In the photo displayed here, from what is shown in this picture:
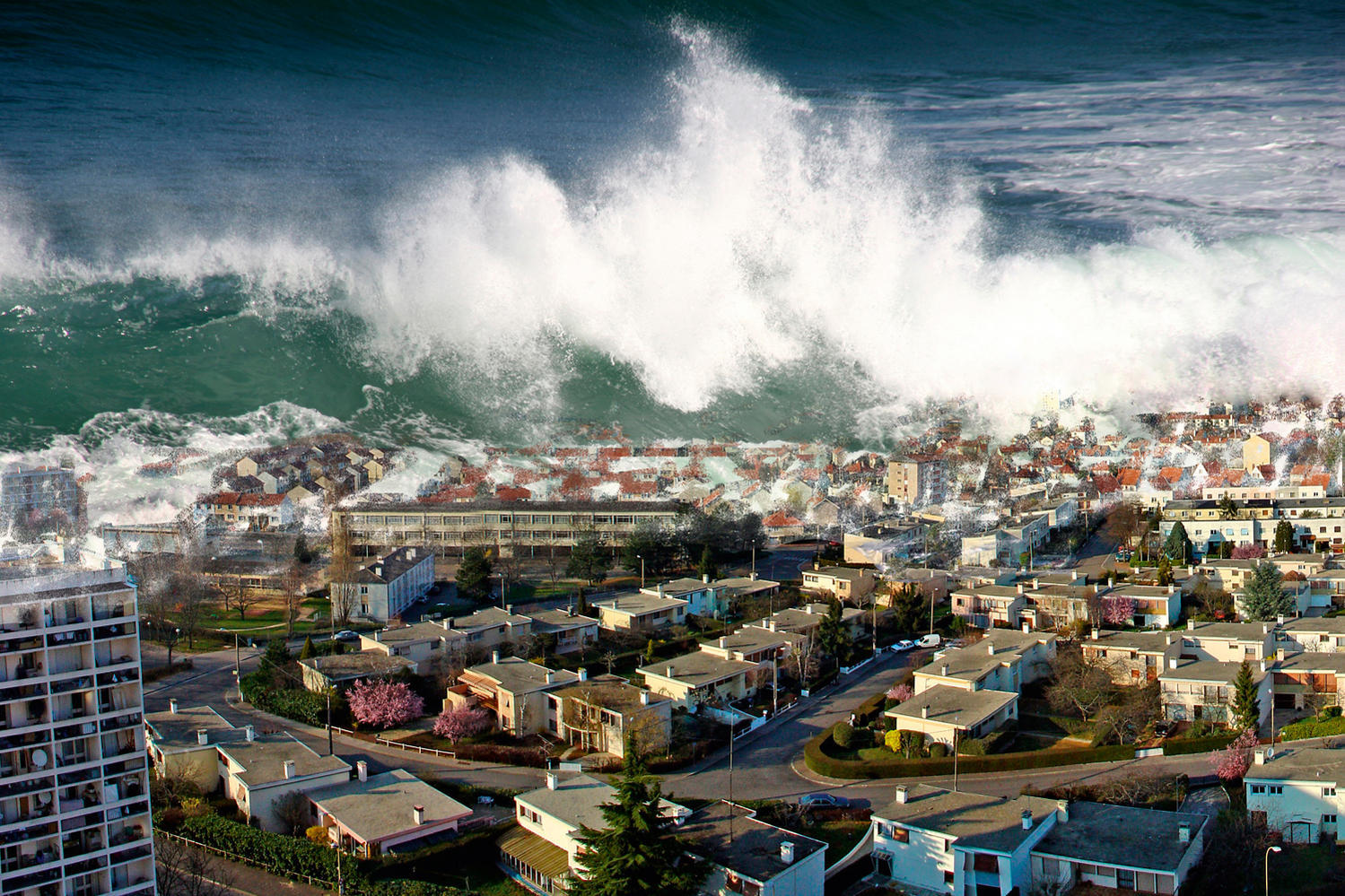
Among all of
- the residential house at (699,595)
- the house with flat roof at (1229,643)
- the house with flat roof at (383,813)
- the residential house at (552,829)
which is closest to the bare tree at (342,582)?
the residential house at (699,595)

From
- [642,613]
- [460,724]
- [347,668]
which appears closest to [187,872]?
[460,724]

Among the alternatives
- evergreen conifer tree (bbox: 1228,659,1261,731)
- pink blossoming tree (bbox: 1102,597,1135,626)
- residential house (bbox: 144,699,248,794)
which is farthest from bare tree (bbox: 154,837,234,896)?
pink blossoming tree (bbox: 1102,597,1135,626)

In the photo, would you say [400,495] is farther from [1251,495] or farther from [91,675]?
[1251,495]

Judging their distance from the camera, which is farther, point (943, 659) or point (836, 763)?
point (943, 659)

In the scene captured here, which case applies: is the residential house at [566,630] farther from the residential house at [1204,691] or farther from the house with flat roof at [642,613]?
the residential house at [1204,691]

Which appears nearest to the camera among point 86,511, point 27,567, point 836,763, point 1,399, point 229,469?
point 27,567

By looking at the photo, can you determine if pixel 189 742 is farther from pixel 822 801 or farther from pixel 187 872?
pixel 822 801

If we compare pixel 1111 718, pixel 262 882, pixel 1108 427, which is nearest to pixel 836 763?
pixel 1111 718
